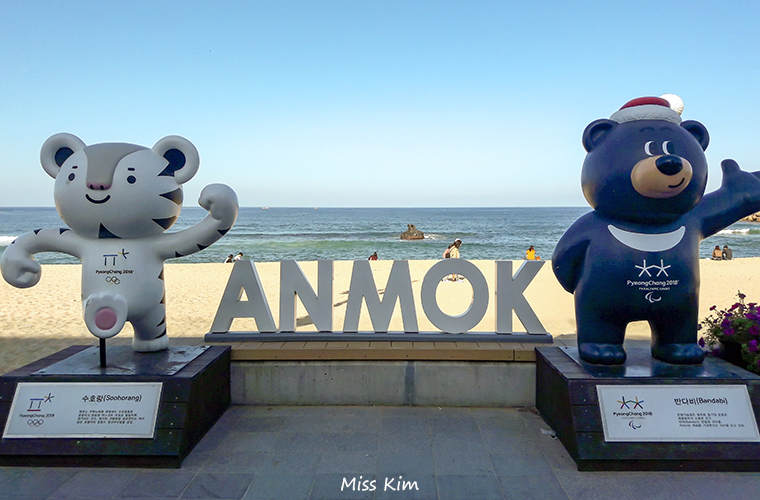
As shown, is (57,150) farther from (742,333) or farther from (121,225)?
(742,333)

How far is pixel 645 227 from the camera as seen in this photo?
389 centimetres

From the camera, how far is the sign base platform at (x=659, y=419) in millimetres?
3400

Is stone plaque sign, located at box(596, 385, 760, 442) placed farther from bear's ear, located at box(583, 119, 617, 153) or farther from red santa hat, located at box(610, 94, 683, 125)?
red santa hat, located at box(610, 94, 683, 125)

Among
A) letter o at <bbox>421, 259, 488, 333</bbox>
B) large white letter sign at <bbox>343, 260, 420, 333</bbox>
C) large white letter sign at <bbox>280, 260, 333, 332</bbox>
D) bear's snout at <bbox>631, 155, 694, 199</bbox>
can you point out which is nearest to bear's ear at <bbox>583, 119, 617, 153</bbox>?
bear's snout at <bbox>631, 155, 694, 199</bbox>

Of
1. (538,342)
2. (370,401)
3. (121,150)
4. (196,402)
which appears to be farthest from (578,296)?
(121,150)

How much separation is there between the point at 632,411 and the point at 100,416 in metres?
A: 3.95

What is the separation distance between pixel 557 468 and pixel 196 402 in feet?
9.16

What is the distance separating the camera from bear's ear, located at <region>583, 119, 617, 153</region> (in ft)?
13.2

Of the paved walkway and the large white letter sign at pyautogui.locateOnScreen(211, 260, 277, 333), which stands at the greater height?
the large white letter sign at pyautogui.locateOnScreen(211, 260, 277, 333)

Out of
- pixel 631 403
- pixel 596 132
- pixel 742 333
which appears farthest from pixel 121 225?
pixel 742 333

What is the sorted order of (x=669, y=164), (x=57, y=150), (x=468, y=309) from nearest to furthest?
(x=669, y=164)
(x=57, y=150)
(x=468, y=309)

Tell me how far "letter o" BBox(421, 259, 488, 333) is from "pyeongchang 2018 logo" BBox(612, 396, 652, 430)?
5.27 feet

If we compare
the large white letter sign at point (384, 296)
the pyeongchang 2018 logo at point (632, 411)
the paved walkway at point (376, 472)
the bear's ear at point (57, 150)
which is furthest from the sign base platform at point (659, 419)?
the bear's ear at point (57, 150)

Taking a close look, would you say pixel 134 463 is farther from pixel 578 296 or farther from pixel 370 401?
pixel 578 296
